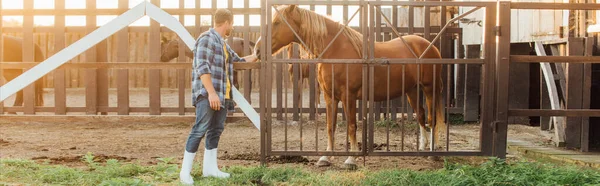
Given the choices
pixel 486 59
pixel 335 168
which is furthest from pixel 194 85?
pixel 486 59

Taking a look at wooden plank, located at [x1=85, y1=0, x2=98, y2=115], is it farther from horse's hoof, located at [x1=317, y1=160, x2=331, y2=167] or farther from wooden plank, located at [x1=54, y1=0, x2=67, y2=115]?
horse's hoof, located at [x1=317, y1=160, x2=331, y2=167]

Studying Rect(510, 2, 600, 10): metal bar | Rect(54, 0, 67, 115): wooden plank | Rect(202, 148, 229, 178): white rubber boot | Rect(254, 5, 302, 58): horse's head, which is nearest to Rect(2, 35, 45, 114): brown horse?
Rect(54, 0, 67, 115): wooden plank

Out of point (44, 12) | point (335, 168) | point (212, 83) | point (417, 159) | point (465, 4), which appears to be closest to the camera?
point (212, 83)

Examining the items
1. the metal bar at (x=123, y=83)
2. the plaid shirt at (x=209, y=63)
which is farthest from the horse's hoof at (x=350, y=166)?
the metal bar at (x=123, y=83)

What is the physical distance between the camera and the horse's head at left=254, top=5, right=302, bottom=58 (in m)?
6.36

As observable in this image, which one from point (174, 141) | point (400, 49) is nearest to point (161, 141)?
point (174, 141)

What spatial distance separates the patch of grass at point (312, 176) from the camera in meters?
5.08

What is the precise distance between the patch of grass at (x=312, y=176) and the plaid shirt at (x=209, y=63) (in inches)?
27.8

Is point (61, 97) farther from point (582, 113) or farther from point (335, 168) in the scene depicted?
point (582, 113)

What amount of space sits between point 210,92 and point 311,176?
1.10 meters

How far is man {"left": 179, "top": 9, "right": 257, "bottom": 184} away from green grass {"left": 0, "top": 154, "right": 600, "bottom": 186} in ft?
0.68

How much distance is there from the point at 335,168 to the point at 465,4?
199cm

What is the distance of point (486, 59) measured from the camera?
20.0 feet

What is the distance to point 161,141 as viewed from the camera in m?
8.41
